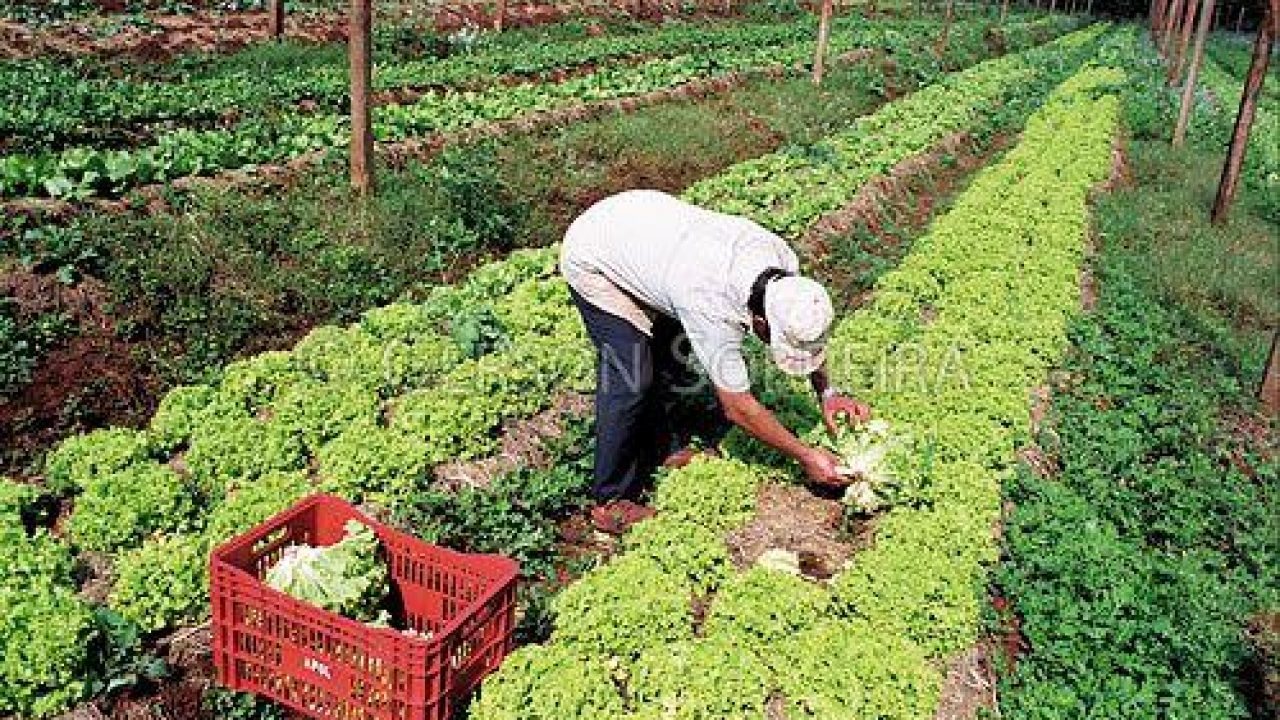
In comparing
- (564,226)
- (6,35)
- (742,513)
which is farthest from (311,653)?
(6,35)

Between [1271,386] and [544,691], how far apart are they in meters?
7.58

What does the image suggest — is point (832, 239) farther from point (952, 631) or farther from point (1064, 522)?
point (952, 631)

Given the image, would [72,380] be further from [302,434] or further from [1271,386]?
[1271,386]

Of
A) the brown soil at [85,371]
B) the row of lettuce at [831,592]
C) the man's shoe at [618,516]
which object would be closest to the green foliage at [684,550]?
the row of lettuce at [831,592]

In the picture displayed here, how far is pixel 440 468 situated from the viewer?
645cm

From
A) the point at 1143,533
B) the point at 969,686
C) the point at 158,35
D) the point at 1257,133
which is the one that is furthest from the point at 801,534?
the point at 1257,133

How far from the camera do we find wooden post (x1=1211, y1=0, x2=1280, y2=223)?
13992mm

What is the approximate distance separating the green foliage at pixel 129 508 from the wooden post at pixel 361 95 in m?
4.77

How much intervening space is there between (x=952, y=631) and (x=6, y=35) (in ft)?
58.7

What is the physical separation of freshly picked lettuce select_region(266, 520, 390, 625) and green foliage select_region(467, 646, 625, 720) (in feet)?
2.22

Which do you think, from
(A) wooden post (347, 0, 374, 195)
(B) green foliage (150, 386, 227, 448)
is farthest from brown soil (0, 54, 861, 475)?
(A) wooden post (347, 0, 374, 195)

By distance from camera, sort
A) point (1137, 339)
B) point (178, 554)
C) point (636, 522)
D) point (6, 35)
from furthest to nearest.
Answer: point (6, 35)
point (1137, 339)
point (636, 522)
point (178, 554)

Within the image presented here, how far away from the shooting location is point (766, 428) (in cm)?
539

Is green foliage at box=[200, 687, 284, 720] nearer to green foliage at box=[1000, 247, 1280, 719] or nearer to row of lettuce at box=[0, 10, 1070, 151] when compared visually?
green foliage at box=[1000, 247, 1280, 719]
